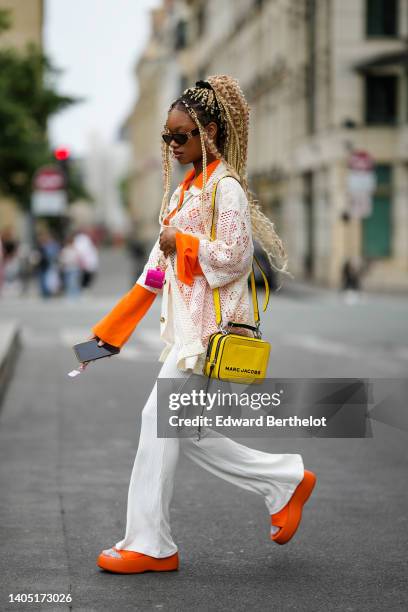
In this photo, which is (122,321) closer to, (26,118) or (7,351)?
(7,351)

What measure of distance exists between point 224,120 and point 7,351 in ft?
28.5

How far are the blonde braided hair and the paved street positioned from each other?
1212 millimetres

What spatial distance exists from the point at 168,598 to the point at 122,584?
0.24 meters

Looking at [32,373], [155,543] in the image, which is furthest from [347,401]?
[32,373]

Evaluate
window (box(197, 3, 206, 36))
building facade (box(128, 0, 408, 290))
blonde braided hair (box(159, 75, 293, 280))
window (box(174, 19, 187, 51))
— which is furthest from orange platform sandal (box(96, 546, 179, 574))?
window (box(174, 19, 187, 51))

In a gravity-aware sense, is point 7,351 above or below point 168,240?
below

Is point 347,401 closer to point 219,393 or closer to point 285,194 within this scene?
point 219,393

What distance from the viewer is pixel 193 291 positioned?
468 cm

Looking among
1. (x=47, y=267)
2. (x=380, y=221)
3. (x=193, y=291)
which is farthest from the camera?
(x=380, y=221)

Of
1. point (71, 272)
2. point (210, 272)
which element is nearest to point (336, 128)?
point (71, 272)

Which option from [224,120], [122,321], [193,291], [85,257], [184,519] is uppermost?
[224,120]

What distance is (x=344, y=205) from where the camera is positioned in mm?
41031

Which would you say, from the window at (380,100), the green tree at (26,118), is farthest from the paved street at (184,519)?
the window at (380,100)

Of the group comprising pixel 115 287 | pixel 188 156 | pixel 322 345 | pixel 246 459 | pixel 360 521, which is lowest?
pixel 115 287
